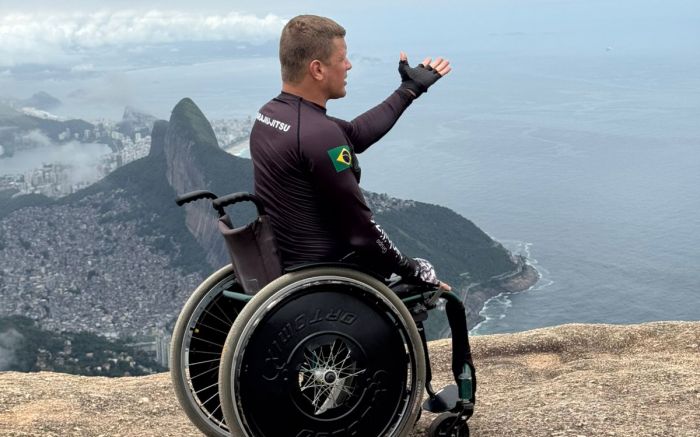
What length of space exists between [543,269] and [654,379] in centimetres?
10087

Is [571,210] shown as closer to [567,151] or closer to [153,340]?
[567,151]

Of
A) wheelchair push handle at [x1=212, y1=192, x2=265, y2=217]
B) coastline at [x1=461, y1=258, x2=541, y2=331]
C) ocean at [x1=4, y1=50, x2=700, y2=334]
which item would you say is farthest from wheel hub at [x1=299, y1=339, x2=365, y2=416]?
coastline at [x1=461, y1=258, x2=541, y2=331]

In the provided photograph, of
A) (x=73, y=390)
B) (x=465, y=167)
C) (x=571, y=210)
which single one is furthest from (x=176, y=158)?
(x=73, y=390)

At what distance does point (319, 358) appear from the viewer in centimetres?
448

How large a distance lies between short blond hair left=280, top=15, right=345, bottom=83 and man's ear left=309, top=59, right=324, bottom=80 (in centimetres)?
2

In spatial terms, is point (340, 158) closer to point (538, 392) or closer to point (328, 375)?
point (328, 375)

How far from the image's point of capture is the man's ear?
4.47 metres

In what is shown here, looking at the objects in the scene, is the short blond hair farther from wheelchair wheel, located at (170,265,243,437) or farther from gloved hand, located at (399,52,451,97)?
wheelchair wheel, located at (170,265,243,437)

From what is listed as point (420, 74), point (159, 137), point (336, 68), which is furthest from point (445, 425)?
point (159, 137)

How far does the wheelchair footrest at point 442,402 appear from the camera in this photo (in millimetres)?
5627

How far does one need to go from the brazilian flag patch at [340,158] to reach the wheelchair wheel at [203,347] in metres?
1.45

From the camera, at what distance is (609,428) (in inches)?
238

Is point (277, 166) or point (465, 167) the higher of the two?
point (277, 166)

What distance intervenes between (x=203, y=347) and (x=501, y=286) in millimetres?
103409
